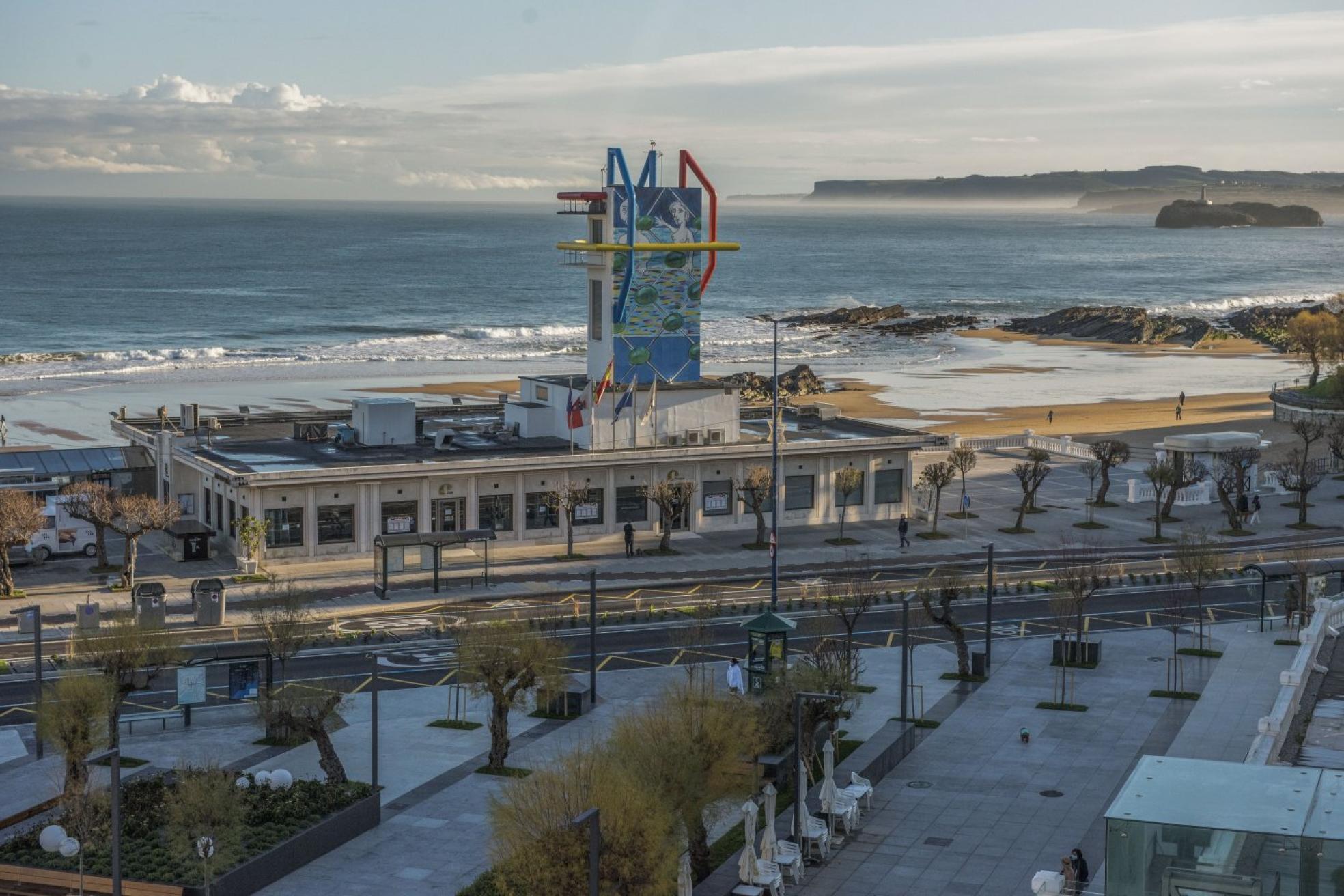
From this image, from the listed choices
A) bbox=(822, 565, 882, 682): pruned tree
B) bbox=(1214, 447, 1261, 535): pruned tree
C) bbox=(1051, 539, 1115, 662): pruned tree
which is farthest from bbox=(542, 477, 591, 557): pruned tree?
bbox=(1214, 447, 1261, 535): pruned tree

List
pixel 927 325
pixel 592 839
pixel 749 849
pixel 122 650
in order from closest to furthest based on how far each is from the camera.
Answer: pixel 592 839, pixel 749 849, pixel 122 650, pixel 927 325

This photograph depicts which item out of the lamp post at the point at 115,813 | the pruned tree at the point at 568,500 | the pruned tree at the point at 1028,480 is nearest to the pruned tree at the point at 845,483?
the pruned tree at the point at 1028,480

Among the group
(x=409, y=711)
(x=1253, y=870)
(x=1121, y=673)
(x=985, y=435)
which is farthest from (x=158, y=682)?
(x=985, y=435)

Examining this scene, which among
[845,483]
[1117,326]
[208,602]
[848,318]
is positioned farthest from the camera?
[848,318]

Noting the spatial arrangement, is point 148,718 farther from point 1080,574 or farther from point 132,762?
point 1080,574

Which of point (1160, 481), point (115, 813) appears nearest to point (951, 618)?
point (115, 813)

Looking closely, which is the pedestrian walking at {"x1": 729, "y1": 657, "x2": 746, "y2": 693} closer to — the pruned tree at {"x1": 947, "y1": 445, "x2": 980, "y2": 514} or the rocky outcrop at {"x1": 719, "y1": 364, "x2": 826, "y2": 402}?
the pruned tree at {"x1": 947, "y1": 445, "x2": 980, "y2": 514}

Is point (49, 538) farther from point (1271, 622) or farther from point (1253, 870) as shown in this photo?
point (1253, 870)
